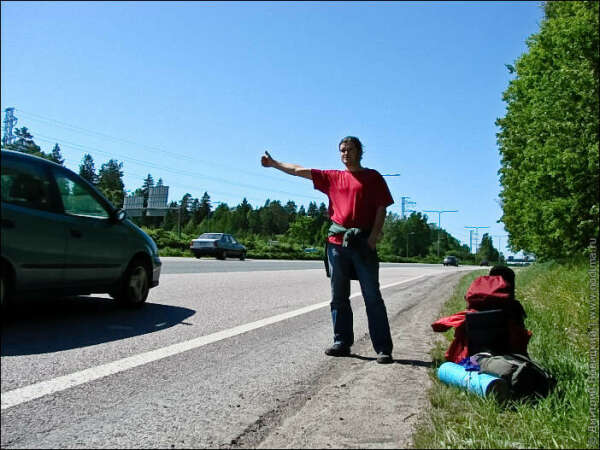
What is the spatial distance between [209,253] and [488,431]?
30619mm

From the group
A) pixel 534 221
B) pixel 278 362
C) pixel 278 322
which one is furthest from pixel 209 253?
pixel 278 362

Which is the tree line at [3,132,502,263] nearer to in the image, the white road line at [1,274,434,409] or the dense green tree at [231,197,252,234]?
the dense green tree at [231,197,252,234]

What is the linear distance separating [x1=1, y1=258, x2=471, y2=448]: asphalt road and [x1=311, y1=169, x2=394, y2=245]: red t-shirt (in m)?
1.21

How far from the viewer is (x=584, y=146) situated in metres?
12.5

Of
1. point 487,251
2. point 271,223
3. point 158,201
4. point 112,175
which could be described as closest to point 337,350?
point 158,201

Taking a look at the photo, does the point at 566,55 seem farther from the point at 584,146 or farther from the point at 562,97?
the point at 584,146

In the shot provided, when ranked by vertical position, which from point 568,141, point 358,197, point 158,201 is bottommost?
point 358,197

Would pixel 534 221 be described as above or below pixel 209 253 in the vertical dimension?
above

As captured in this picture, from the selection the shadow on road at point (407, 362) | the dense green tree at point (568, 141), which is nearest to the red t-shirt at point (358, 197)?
the shadow on road at point (407, 362)

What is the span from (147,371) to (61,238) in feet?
6.22

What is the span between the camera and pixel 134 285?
20.0 feet

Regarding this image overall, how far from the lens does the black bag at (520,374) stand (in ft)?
10.5

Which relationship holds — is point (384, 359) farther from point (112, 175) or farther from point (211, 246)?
point (112, 175)

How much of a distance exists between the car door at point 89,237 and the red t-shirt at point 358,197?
8.18ft
